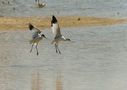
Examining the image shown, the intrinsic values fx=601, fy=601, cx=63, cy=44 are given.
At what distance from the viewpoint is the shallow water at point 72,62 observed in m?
10.6

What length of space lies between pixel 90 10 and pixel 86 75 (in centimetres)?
1411

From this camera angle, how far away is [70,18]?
901 inches

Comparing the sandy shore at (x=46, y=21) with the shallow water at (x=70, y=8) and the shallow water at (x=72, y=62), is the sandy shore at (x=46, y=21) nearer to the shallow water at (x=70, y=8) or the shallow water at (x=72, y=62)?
the shallow water at (x=70, y=8)

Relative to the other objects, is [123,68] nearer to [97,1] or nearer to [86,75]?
[86,75]

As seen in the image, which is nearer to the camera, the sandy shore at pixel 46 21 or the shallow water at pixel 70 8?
the sandy shore at pixel 46 21

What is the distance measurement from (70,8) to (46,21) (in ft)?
13.3

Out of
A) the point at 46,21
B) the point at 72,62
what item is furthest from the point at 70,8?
the point at 72,62

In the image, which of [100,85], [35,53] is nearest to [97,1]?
[35,53]

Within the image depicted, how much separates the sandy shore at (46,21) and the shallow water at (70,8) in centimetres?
122

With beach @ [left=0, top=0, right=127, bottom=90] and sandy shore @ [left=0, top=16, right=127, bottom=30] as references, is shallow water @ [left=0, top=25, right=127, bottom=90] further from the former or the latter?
sandy shore @ [left=0, top=16, right=127, bottom=30]

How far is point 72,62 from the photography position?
42.7 feet

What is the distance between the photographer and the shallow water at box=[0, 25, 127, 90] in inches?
416

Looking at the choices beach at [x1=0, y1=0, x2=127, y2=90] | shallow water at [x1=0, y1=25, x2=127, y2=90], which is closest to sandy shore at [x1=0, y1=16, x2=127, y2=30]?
beach at [x1=0, y1=0, x2=127, y2=90]

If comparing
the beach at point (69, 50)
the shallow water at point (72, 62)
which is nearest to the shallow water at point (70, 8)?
the beach at point (69, 50)
